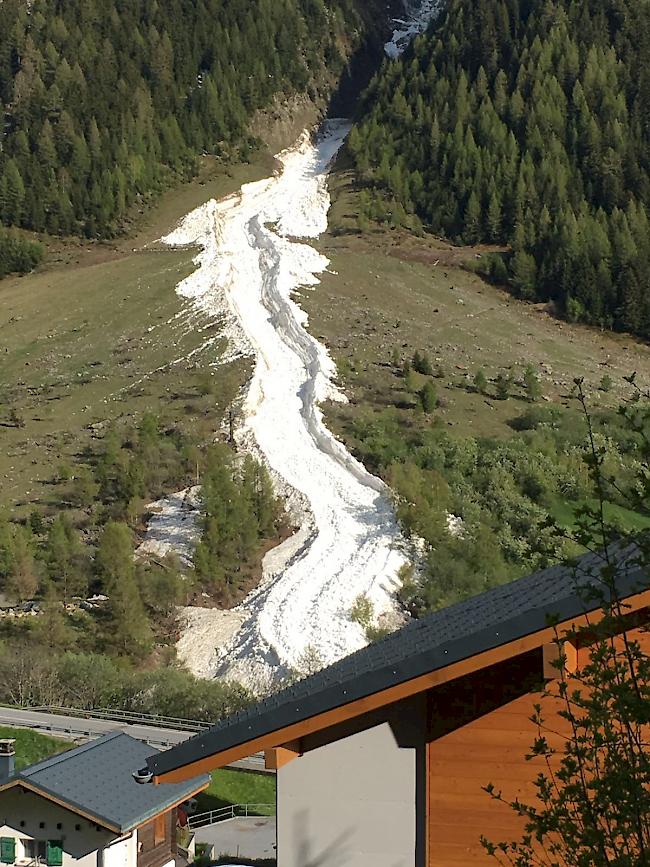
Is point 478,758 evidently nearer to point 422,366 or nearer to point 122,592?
point 122,592

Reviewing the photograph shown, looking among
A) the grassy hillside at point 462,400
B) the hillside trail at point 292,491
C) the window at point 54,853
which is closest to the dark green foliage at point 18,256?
the hillside trail at point 292,491

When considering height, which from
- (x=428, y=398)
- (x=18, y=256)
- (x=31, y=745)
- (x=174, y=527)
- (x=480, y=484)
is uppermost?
(x=18, y=256)

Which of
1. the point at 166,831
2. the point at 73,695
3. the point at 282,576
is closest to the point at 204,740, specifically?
the point at 166,831

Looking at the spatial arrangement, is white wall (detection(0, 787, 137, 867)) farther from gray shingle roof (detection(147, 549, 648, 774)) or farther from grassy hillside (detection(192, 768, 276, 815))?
grassy hillside (detection(192, 768, 276, 815))

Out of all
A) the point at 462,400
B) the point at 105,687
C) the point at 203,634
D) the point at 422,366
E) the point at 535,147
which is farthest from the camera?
the point at 535,147

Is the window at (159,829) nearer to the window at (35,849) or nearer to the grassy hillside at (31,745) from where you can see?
the window at (35,849)

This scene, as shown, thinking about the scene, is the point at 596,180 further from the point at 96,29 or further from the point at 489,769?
the point at 489,769

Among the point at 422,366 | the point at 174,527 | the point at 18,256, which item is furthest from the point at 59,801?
the point at 18,256

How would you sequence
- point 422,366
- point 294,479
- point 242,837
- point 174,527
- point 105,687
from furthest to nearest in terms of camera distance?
point 422,366, point 294,479, point 174,527, point 105,687, point 242,837
